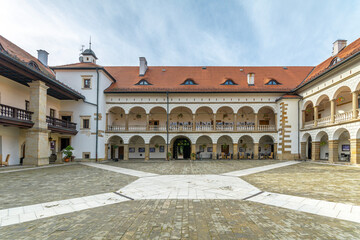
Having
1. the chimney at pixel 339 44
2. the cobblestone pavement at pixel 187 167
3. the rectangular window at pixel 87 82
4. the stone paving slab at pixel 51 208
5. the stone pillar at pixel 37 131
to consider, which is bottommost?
the cobblestone pavement at pixel 187 167

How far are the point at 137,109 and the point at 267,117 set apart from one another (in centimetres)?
1817

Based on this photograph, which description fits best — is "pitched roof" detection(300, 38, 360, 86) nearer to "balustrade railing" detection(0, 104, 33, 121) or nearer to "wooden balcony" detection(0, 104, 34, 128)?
"wooden balcony" detection(0, 104, 34, 128)

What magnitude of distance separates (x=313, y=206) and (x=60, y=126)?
21807 mm

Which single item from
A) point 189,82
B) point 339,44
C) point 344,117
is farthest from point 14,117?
point 339,44

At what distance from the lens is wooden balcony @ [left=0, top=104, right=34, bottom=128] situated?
13473 millimetres

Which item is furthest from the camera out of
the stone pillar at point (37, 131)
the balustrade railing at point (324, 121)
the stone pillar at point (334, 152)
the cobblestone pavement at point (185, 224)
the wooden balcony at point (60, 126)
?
the balustrade railing at point (324, 121)

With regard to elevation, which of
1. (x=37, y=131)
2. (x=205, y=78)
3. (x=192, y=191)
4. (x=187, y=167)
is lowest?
(x=187, y=167)

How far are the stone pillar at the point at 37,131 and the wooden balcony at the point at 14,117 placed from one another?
52 cm

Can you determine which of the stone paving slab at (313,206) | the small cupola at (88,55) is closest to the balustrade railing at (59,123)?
the small cupola at (88,55)

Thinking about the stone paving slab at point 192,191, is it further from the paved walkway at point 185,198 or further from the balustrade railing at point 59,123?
the balustrade railing at point 59,123

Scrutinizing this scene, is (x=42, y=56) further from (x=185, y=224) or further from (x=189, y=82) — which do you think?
(x=185, y=224)

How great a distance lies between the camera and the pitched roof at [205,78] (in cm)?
2405

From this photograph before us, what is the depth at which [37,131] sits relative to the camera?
16031 millimetres

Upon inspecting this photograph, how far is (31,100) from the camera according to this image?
16.2 meters
